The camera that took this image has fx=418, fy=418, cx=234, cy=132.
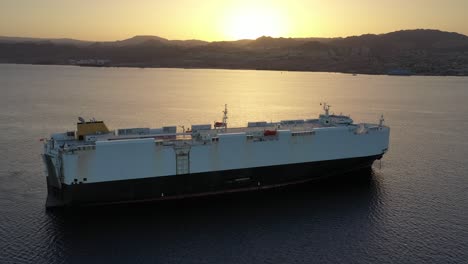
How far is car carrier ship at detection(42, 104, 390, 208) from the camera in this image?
30084mm

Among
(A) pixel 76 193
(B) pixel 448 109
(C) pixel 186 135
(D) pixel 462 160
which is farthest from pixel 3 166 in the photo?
(B) pixel 448 109

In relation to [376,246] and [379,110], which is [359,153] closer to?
[376,246]

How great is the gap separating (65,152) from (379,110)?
7230cm

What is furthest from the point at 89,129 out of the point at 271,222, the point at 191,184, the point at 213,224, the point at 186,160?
the point at 271,222

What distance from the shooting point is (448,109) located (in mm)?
88438

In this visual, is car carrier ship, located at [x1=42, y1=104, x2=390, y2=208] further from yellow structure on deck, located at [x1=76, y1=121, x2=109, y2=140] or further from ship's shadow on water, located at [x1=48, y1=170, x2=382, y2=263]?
ship's shadow on water, located at [x1=48, y1=170, x2=382, y2=263]

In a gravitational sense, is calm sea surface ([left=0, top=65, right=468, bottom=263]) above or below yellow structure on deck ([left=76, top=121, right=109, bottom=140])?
below

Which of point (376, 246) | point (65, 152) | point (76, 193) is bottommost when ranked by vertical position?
point (376, 246)

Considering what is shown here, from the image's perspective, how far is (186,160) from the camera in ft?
106

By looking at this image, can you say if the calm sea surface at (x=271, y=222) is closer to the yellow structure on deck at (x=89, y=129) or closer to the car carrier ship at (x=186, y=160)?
the car carrier ship at (x=186, y=160)

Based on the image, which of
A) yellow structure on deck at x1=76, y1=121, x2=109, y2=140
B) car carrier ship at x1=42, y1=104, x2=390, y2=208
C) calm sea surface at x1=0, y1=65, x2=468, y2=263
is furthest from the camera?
yellow structure on deck at x1=76, y1=121, x2=109, y2=140

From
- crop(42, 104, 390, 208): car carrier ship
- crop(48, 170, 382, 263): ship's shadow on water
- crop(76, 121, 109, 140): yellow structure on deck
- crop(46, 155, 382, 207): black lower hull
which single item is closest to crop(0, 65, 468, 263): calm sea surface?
crop(48, 170, 382, 263): ship's shadow on water

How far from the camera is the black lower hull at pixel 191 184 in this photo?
30.4m

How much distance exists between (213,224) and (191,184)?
209 inches
